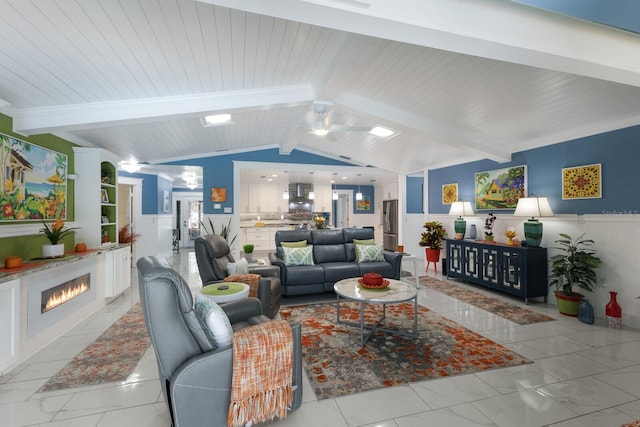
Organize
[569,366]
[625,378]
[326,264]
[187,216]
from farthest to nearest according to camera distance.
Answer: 1. [187,216]
2. [326,264]
3. [569,366]
4. [625,378]

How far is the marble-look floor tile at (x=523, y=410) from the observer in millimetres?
1815

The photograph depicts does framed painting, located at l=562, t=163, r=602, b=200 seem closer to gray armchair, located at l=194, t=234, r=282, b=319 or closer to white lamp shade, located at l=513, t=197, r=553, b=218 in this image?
white lamp shade, located at l=513, t=197, r=553, b=218

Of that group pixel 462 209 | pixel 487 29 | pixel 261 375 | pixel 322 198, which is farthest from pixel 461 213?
pixel 322 198

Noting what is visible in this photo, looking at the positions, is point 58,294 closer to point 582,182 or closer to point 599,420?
point 599,420

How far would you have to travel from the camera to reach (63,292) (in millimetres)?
3176

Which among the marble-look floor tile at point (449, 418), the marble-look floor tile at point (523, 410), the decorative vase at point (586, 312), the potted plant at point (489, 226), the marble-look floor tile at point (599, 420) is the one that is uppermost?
the potted plant at point (489, 226)

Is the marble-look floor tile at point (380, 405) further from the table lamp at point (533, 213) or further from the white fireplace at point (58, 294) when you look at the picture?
the table lamp at point (533, 213)

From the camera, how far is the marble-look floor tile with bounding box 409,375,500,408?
6.64ft

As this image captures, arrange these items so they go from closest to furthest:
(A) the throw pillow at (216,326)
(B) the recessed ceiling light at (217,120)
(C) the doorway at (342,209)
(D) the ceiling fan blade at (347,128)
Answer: (A) the throw pillow at (216,326), (D) the ceiling fan blade at (347,128), (B) the recessed ceiling light at (217,120), (C) the doorway at (342,209)

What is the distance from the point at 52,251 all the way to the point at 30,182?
2.54 feet

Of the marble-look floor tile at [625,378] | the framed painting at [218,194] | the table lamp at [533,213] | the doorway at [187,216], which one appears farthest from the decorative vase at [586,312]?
the doorway at [187,216]

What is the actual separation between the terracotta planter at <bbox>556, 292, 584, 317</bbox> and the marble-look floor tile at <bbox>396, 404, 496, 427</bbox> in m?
2.70

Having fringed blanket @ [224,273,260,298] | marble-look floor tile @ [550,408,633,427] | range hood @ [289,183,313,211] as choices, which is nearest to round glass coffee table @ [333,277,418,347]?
fringed blanket @ [224,273,260,298]

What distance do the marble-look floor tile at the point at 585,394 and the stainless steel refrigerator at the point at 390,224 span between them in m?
7.05
